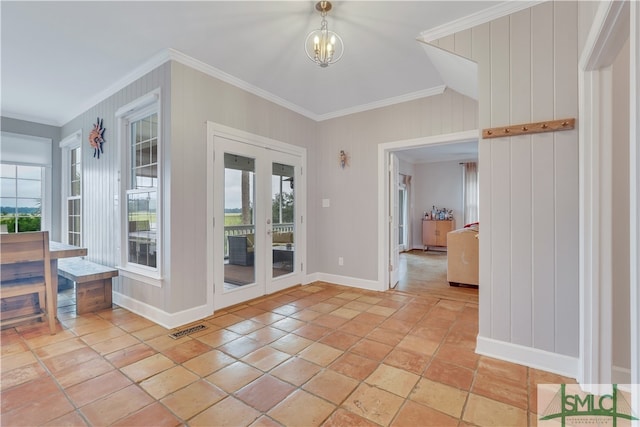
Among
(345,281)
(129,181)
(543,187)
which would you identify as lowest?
(345,281)

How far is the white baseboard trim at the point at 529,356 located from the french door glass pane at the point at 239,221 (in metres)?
2.56

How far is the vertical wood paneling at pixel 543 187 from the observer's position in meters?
2.06

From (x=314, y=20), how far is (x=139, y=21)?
1.42 m

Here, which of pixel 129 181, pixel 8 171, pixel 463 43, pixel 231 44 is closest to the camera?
pixel 463 43

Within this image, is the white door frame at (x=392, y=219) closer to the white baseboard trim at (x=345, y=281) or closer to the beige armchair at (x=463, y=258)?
the white baseboard trim at (x=345, y=281)

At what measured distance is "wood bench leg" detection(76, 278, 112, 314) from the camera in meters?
3.19

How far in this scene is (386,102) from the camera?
3.96 metres

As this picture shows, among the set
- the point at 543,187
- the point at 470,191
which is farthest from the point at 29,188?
the point at 470,191

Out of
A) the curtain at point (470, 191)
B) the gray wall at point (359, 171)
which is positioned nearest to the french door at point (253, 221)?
the gray wall at point (359, 171)

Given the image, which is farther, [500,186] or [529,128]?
[500,186]

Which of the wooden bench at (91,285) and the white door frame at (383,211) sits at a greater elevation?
the white door frame at (383,211)

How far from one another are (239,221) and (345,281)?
1.84 meters

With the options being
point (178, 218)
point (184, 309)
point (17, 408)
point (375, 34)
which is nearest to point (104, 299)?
point (184, 309)

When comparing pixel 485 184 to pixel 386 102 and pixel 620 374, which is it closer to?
pixel 620 374
